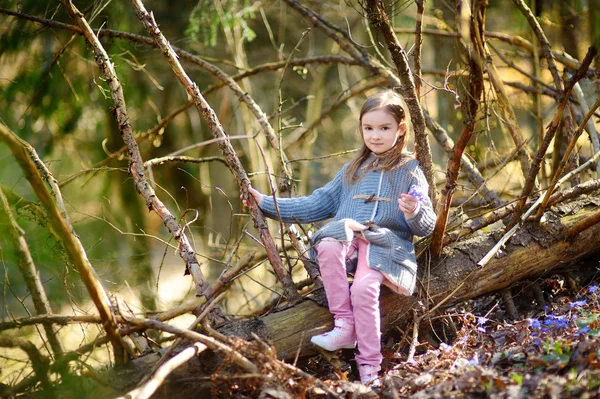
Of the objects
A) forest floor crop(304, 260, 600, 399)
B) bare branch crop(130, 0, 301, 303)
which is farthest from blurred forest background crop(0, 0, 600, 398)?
forest floor crop(304, 260, 600, 399)

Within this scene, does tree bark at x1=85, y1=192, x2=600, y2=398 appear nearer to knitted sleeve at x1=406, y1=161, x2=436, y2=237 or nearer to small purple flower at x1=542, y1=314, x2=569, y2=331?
knitted sleeve at x1=406, y1=161, x2=436, y2=237

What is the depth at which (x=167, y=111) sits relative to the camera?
308 inches

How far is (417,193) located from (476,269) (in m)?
0.68

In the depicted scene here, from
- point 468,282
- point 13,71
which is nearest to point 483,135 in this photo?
point 468,282

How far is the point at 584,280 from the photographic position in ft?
12.9

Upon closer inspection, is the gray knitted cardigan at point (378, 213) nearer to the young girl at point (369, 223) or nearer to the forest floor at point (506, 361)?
the young girl at point (369, 223)

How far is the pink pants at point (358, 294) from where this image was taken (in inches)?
117

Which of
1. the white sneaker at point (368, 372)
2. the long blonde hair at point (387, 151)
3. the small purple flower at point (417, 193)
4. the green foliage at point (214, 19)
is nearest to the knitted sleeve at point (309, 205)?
the long blonde hair at point (387, 151)

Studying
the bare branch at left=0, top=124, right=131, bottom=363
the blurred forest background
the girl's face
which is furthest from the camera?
the blurred forest background

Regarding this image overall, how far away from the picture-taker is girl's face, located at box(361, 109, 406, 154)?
3.27 m

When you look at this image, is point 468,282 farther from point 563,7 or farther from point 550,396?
point 563,7

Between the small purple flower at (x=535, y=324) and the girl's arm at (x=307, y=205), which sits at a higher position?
the girl's arm at (x=307, y=205)

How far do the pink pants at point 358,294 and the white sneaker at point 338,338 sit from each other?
3cm

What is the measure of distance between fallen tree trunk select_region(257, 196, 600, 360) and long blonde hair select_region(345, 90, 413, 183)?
64cm
